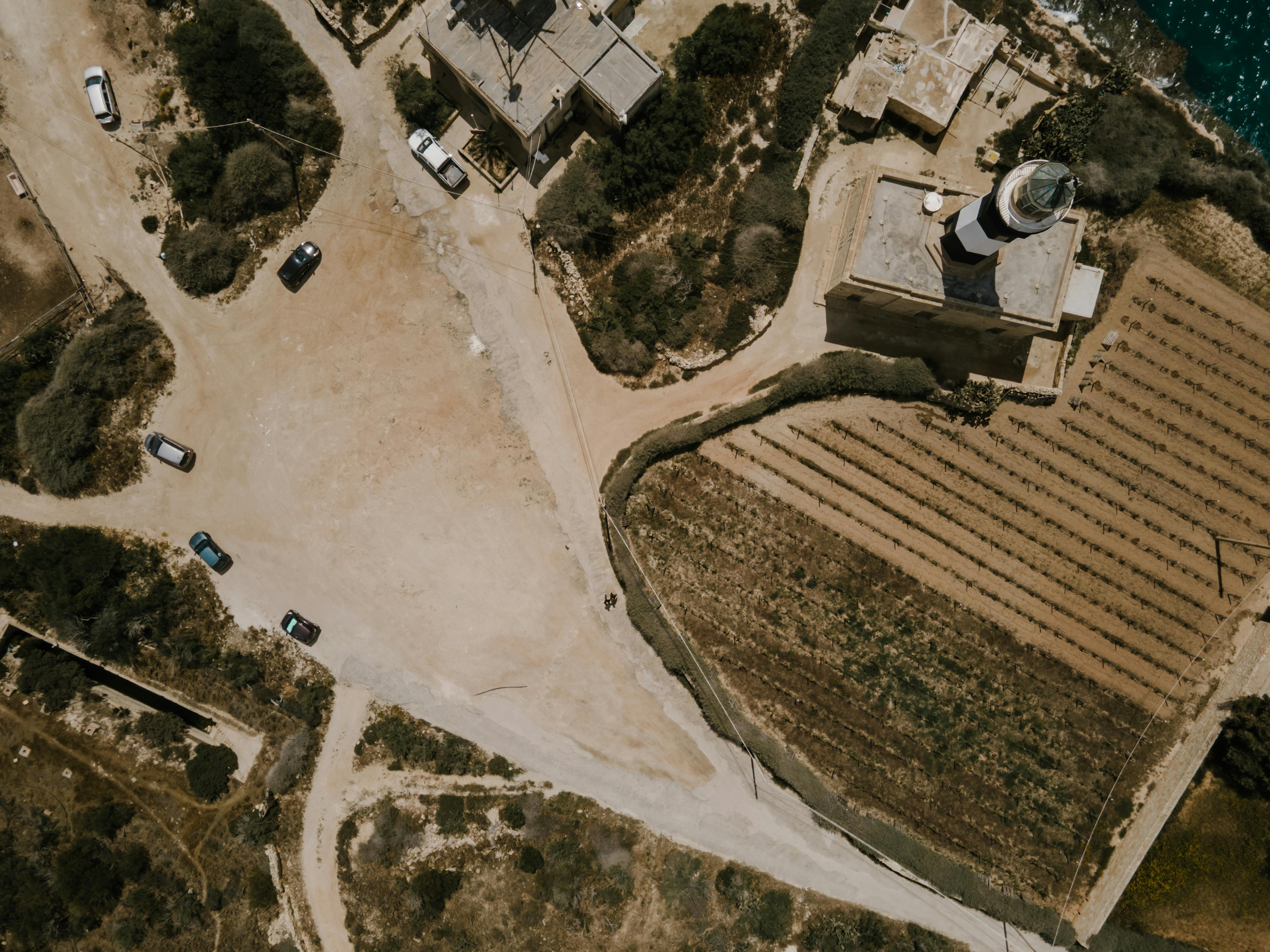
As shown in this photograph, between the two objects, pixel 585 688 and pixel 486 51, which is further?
pixel 585 688

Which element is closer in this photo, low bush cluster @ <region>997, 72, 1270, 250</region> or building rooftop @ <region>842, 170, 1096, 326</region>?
building rooftop @ <region>842, 170, 1096, 326</region>

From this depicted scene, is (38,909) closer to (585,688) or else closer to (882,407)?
(585,688)

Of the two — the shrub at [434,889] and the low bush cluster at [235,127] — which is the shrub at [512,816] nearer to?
the shrub at [434,889]

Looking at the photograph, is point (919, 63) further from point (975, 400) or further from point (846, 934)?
point (846, 934)

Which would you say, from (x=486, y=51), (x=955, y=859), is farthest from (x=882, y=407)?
(x=486, y=51)

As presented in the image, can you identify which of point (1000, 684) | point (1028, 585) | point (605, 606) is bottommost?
point (605, 606)

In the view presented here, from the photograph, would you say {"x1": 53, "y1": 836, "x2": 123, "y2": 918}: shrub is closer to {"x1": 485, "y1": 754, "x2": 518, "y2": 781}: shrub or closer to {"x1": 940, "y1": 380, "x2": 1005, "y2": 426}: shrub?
{"x1": 485, "y1": 754, "x2": 518, "y2": 781}: shrub

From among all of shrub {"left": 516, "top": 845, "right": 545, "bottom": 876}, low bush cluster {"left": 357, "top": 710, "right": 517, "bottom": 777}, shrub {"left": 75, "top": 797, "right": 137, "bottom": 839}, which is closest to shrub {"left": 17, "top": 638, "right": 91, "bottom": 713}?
shrub {"left": 75, "top": 797, "right": 137, "bottom": 839}
